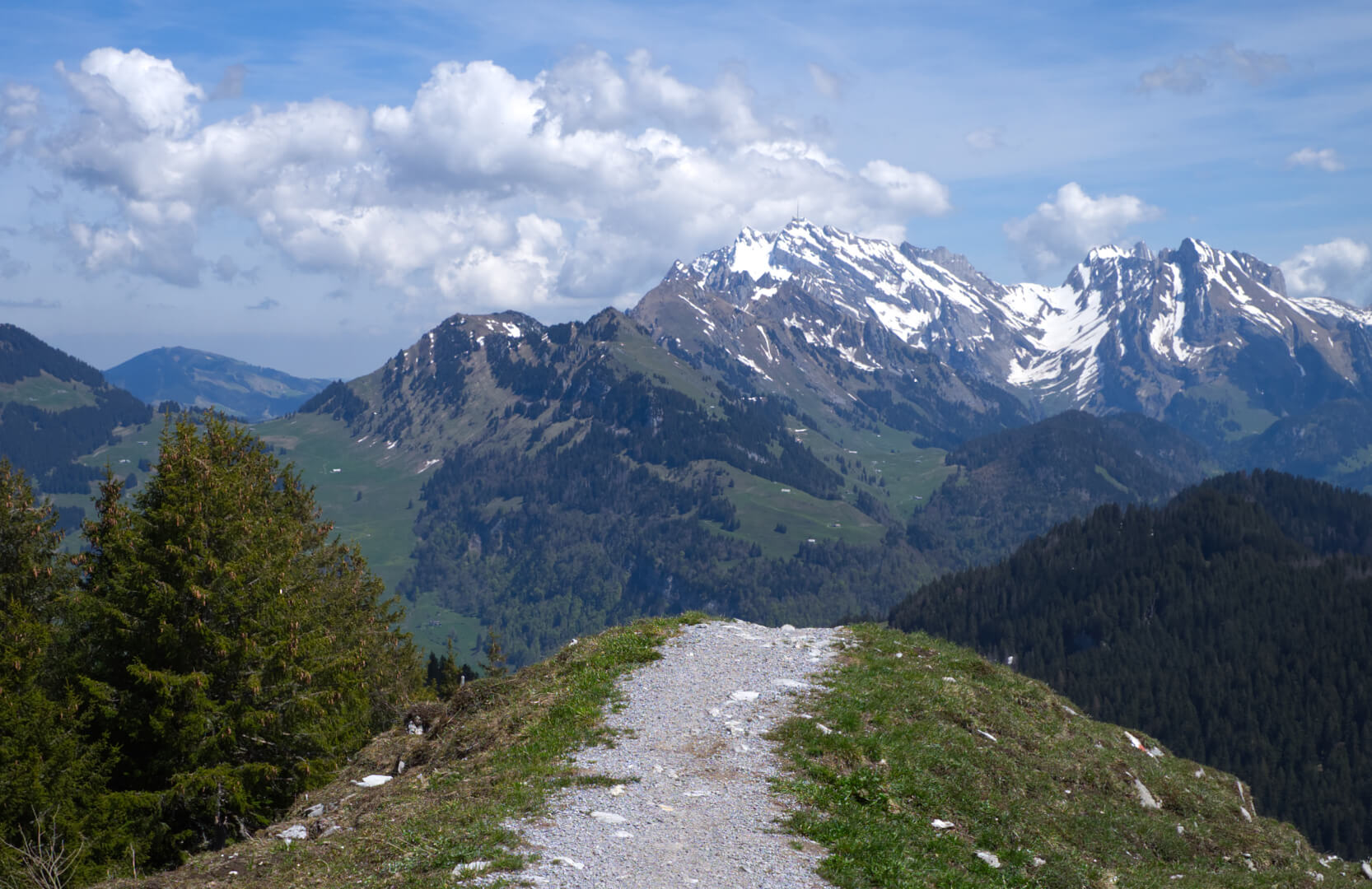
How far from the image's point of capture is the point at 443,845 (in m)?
17.4

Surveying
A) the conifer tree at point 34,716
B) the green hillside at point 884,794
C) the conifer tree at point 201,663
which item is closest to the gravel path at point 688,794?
the green hillside at point 884,794

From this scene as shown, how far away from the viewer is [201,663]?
105 ft

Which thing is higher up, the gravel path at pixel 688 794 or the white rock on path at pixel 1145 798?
the gravel path at pixel 688 794

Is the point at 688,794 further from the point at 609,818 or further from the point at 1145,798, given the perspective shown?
the point at 1145,798

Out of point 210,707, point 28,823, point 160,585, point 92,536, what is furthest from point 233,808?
point 92,536

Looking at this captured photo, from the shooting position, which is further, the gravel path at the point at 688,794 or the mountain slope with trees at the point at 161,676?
the mountain slope with trees at the point at 161,676

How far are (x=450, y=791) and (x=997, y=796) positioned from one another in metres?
13.6

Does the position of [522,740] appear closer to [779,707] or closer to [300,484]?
[779,707]

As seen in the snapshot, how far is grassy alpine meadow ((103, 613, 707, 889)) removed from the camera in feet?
55.7

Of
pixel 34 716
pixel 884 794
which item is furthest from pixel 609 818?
pixel 34 716

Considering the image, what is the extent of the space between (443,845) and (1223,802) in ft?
81.5

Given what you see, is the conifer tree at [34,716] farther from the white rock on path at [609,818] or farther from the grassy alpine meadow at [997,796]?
the grassy alpine meadow at [997,796]

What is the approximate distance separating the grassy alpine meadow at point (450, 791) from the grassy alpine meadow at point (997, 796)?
601cm

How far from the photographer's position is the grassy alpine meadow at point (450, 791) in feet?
55.7
